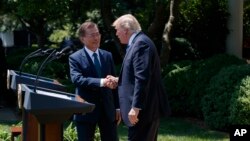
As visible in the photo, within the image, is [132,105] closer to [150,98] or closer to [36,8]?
[150,98]

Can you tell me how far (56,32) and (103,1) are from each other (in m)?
18.5

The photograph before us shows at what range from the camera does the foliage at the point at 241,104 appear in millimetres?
8938

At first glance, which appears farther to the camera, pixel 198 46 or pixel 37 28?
pixel 37 28

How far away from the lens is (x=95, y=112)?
596 centimetres

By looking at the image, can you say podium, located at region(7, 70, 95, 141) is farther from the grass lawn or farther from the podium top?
the grass lawn

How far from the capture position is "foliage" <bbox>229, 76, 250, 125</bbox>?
29.3 ft

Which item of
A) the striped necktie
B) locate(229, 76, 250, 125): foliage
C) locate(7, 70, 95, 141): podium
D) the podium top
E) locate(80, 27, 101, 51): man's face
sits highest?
locate(80, 27, 101, 51): man's face

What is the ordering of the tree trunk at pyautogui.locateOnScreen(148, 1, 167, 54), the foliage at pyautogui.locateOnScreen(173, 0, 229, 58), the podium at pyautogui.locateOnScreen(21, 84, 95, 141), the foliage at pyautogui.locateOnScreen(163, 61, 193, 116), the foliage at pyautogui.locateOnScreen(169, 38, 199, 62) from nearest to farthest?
the podium at pyautogui.locateOnScreen(21, 84, 95, 141) → the foliage at pyautogui.locateOnScreen(163, 61, 193, 116) → the tree trunk at pyautogui.locateOnScreen(148, 1, 167, 54) → the foliage at pyautogui.locateOnScreen(173, 0, 229, 58) → the foliage at pyautogui.locateOnScreen(169, 38, 199, 62)

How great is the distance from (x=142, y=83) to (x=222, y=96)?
4.52 metres

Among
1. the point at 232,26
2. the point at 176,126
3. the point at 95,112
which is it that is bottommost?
the point at 176,126

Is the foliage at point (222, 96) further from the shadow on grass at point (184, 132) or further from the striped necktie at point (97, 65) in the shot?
the striped necktie at point (97, 65)

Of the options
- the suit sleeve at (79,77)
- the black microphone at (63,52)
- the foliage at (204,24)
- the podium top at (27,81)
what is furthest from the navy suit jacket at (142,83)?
the foliage at (204,24)

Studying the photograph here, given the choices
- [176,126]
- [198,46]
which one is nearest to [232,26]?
[198,46]

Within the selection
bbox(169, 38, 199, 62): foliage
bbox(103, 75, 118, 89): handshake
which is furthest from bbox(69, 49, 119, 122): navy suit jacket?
bbox(169, 38, 199, 62): foliage
